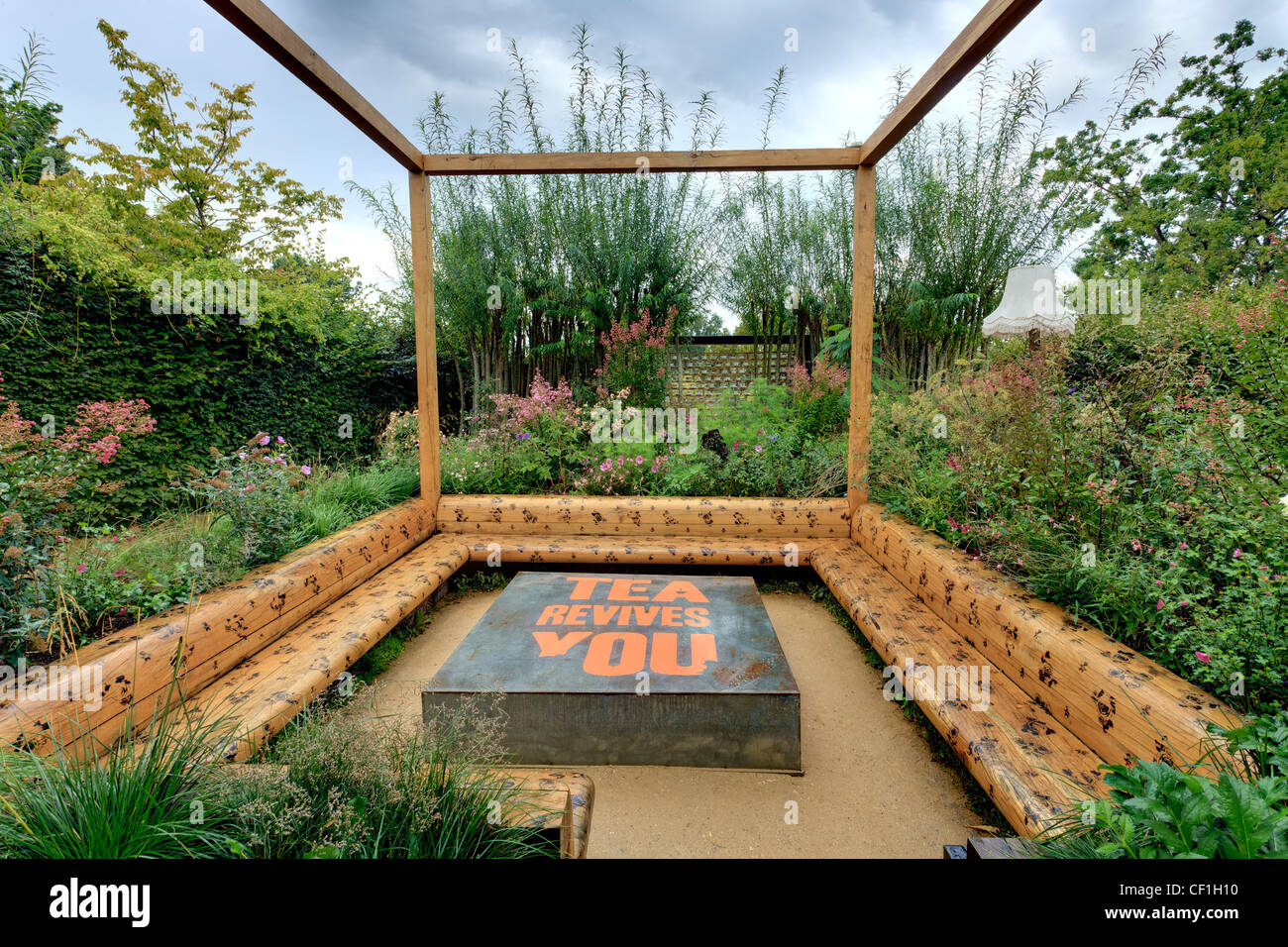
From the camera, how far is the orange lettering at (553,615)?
2547 mm

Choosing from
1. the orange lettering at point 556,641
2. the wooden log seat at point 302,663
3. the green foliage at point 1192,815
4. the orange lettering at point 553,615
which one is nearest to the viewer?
the green foliage at point 1192,815

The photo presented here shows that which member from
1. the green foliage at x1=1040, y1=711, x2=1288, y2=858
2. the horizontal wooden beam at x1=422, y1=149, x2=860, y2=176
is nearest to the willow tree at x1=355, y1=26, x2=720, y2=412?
the horizontal wooden beam at x1=422, y1=149, x2=860, y2=176

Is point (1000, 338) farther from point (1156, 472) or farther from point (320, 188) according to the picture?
point (320, 188)

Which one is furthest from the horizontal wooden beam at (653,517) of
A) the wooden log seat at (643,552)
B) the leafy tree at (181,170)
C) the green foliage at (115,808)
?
the leafy tree at (181,170)

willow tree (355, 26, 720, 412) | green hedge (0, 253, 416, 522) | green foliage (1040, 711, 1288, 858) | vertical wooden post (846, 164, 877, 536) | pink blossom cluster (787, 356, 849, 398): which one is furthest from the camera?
willow tree (355, 26, 720, 412)

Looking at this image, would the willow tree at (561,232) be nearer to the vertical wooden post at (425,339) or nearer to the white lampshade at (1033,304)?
the vertical wooden post at (425,339)

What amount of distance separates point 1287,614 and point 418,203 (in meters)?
4.75

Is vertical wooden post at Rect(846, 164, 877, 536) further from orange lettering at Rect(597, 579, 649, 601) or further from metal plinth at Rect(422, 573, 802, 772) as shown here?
metal plinth at Rect(422, 573, 802, 772)

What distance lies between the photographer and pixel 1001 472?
271 centimetres

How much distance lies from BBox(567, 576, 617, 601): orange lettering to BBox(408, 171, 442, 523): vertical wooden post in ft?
5.76

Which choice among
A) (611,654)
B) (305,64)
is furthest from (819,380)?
(305,64)

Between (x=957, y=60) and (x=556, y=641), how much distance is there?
3.28 metres

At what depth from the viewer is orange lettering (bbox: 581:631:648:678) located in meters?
2.13

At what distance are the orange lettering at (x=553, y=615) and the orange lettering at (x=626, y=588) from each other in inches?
10.7
